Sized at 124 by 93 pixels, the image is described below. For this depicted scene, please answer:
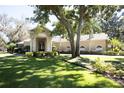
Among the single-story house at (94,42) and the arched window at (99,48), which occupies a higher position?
the single-story house at (94,42)

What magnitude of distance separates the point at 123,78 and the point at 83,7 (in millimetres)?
16541

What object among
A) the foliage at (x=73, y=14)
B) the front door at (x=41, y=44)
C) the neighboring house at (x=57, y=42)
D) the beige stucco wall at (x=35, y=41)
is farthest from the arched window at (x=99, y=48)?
the foliage at (x=73, y=14)

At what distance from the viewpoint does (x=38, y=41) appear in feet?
124

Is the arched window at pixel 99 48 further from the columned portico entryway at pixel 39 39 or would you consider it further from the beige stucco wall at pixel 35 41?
the beige stucco wall at pixel 35 41

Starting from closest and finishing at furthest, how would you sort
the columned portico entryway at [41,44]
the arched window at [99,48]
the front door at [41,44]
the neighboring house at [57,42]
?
1. the neighboring house at [57,42]
2. the columned portico entryway at [41,44]
3. the front door at [41,44]
4. the arched window at [99,48]

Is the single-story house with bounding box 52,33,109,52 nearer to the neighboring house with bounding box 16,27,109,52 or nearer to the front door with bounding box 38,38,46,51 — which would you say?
the neighboring house with bounding box 16,27,109,52

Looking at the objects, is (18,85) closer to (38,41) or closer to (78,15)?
(78,15)

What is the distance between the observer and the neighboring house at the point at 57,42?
117 ft

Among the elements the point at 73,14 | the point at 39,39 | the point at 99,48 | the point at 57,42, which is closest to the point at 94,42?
the point at 99,48

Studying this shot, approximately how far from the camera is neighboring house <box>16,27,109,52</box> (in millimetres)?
35750

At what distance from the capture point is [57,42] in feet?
179

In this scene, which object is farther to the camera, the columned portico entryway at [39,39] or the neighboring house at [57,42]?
the neighboring house at [57,42]

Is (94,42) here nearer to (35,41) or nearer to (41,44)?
(41,44)
